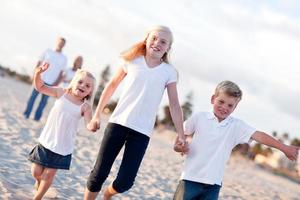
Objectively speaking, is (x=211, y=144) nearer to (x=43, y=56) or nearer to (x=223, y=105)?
(x=223, y=105)

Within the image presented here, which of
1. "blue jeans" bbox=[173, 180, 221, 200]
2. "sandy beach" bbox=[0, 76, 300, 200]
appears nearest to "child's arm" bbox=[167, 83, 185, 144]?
"blue jeans" bbox=[173, 180, 221, 200]

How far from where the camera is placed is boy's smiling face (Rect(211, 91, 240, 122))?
4.40 metres

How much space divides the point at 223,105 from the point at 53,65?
7.14m

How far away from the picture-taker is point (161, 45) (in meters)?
4.69

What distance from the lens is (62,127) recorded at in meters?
4.97

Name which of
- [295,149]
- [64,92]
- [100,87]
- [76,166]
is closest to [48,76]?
[76,166]

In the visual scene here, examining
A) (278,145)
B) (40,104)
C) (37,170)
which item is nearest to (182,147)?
(278,145)

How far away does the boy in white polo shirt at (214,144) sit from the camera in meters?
4.32

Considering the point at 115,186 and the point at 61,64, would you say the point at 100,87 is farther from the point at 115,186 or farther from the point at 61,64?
the point at 115,186

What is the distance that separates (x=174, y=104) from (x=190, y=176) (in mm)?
730

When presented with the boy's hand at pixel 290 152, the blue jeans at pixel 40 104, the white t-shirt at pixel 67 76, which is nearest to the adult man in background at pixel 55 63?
the white t-shirt at pixel 67 76

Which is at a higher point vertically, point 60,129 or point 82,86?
point 82,86

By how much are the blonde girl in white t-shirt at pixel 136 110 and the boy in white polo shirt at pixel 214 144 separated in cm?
20

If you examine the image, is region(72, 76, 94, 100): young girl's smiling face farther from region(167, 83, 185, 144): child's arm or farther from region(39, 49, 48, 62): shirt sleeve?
region(39, 49, 48, 62): shirt sleeve
